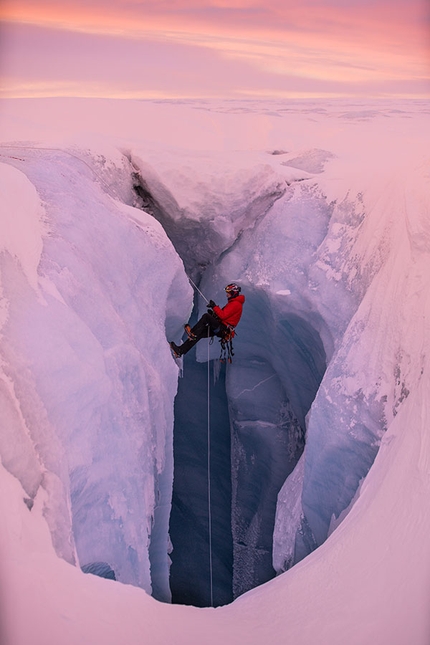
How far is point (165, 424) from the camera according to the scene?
516 cm

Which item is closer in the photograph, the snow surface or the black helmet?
the snow surface

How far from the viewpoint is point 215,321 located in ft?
20.5

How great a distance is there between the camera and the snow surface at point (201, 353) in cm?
311

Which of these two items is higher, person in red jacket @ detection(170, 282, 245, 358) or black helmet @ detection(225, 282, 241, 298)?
black helmet @ detection(225, 282, 241, 298)

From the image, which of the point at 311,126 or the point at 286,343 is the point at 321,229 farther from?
the point at 311,126

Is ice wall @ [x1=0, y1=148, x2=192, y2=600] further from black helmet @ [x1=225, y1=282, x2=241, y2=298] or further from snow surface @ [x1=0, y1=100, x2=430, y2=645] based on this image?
black helmet @ [x1=225, y1=282, x2=241, y2=298]

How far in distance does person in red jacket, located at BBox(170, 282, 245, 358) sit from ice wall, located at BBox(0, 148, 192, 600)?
41cm

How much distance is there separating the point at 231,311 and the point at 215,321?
0.68ft

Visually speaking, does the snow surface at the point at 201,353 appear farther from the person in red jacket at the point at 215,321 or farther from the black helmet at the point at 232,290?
the black helmet at the point at 232,290

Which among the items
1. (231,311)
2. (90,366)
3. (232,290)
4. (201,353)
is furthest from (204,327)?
(90,366)

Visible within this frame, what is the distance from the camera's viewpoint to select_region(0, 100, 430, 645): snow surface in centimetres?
311

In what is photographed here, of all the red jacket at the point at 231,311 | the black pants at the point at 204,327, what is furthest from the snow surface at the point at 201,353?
the red jacket at the point at 231,311

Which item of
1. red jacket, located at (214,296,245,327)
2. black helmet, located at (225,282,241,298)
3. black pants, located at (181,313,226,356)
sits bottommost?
black pants, located at (181,313,226,356)

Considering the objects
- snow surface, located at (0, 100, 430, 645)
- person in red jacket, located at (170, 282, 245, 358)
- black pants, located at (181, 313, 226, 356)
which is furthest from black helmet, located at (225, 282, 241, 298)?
snow surface, located at (0, 100, 430, 645)
